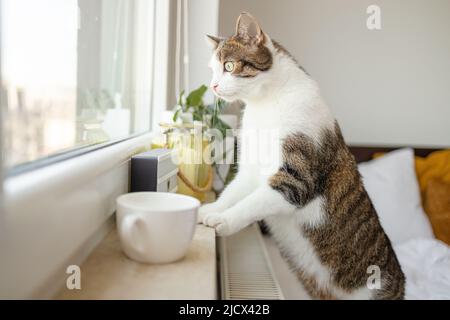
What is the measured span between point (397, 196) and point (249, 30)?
4.12ft

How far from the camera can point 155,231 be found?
1.81ft

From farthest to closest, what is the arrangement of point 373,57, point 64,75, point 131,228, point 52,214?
1. point 373,57
2. point 64,75
3. point 131,228
4. point 52,214

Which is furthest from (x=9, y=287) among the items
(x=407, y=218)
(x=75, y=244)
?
(x=407, y=218)

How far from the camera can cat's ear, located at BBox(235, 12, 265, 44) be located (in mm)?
964

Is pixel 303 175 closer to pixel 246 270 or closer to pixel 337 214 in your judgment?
pixel 337 214

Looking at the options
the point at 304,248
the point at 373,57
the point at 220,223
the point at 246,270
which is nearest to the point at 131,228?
the point at 220,223

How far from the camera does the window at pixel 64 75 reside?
48 centimetres

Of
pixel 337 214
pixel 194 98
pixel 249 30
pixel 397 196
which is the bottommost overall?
pixel 397 196

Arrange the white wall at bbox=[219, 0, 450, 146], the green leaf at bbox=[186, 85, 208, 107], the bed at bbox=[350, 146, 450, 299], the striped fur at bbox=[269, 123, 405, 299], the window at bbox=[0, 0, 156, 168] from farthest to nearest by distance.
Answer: the white wall at bbox=[219, 0, 450, 146]
the bed at bbox=[350, 146, 450, 299]
the green leaf at bbox=[186, 85, 208, 107]
the striped fur at bbox=[269, 123, 405, 299]
the window at bbox=[0, 0, 156, 168]

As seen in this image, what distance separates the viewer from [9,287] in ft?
1.25

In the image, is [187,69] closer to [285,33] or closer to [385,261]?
[285,33]

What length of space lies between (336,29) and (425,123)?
0.73 m

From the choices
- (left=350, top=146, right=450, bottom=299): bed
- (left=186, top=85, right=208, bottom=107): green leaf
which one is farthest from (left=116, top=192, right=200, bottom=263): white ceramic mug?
(left=350, top=146, right=450, bottom=299): bed

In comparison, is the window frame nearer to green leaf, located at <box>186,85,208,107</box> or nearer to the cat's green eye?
the cat's green eye
